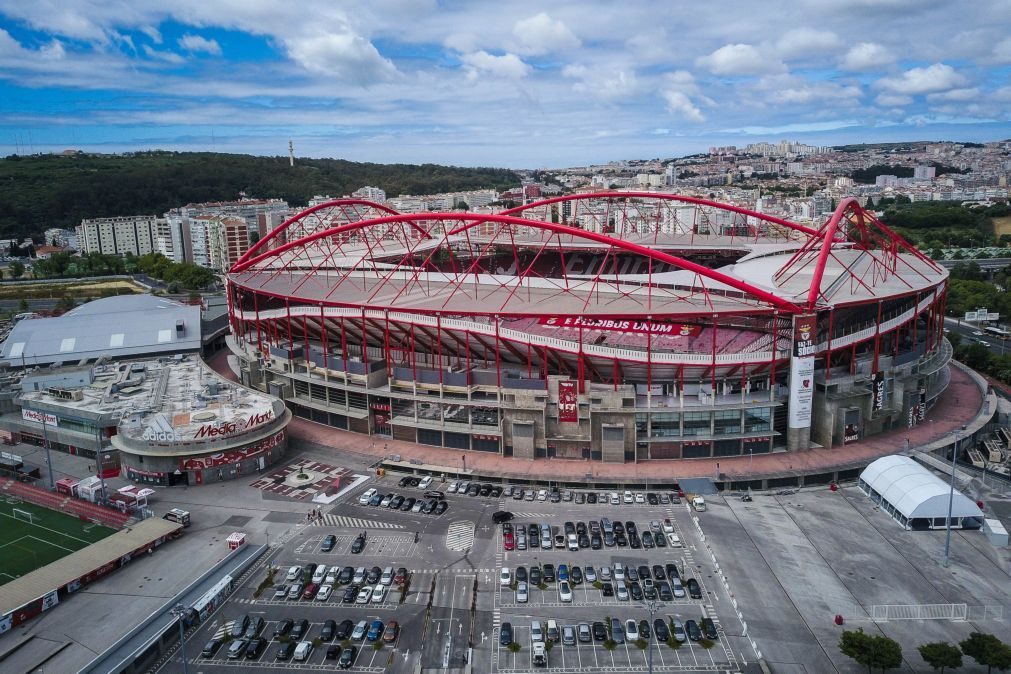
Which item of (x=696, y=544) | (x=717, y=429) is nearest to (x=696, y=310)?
(x=717, y=429)

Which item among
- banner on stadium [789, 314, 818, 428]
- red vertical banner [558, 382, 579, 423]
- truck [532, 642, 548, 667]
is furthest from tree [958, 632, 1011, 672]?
red vertical banner [558, 382, 579, 423]

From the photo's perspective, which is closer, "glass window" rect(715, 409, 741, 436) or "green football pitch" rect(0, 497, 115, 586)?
"green football pitch" rect(0, 497, 115, 586)

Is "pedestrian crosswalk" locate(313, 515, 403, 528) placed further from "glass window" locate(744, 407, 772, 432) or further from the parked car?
"glass window" locate(744, 407, 772, 432)

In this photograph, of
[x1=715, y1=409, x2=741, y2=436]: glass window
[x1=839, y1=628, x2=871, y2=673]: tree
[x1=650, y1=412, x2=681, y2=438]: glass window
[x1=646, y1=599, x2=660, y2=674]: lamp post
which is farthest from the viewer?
[x1=715, y1=409, x2=741, y2=436]: glass window

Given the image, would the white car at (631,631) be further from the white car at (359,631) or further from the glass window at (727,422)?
the glass window at (727,422)

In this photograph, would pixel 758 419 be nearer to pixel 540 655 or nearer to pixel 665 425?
pixel 665 425

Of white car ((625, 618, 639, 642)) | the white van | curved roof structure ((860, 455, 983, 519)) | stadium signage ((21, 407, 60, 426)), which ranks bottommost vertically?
the white van
